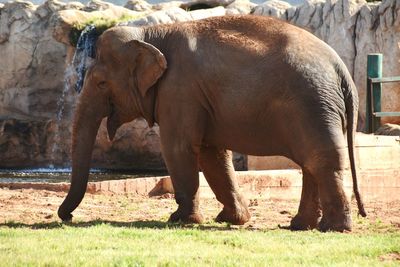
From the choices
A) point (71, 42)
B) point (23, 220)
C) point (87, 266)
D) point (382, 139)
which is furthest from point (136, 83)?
point (71, 42)

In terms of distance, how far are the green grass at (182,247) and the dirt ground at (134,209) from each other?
148cm

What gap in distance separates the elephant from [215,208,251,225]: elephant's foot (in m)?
0.01

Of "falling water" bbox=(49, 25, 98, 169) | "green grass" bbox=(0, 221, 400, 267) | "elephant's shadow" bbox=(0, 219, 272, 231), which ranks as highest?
"falling water" bbox=(49, 25, 98, 169)

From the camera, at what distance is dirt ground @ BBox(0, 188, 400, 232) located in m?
11.9

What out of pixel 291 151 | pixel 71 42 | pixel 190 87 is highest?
pixel 71 42

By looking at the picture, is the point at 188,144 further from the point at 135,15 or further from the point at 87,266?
the point at 135,15

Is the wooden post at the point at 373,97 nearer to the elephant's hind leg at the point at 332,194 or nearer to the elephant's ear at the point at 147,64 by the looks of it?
the elephant's ear at the point at 147,64

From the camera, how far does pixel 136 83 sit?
12008mm

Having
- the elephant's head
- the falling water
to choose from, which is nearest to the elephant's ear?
the elephant's head

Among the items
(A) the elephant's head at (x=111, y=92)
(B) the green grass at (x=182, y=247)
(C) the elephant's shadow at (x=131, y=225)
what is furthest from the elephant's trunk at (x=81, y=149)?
(B) the green grass at (x=182, y=247)

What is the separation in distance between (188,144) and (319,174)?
172 centimetres

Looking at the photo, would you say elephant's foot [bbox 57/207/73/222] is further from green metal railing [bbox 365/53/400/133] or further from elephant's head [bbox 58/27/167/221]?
green metal railing [bbox 365/53/400/133]

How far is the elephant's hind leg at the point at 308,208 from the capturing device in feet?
36.9

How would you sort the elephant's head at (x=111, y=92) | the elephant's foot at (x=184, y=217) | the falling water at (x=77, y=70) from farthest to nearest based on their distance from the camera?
the falling water at (x=77, y=70)
the elephant's head at (x=111, y=92)
the elephant's foot at (x=184, y=217)
